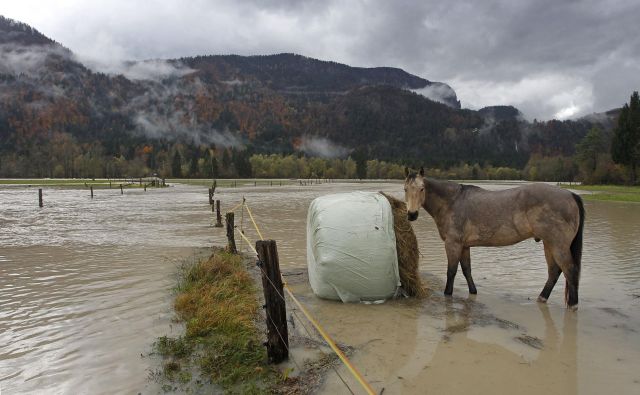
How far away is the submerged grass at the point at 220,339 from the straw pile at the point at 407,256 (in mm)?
2760

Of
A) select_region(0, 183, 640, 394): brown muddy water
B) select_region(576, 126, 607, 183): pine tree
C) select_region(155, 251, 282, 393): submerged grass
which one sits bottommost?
select_region(0, 183, 640, 394): brown muddy water

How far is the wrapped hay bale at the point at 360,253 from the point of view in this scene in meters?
6.88

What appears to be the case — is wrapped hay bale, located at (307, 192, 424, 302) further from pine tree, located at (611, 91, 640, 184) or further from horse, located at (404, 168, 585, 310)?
pine tree, located at (611, 91, 640, 184)

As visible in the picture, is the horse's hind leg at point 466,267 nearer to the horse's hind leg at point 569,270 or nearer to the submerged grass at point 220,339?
the horse's hind leg at point 569,270

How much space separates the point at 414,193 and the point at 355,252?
1.61 metres

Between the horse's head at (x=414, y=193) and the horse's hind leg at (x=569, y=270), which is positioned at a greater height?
the horse's head at (x=414, y=193)

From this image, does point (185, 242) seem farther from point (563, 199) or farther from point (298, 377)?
point (563, 199)

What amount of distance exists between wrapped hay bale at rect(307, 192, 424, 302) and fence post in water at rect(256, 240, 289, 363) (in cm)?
188

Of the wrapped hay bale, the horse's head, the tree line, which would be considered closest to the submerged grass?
the wrapped hay bale

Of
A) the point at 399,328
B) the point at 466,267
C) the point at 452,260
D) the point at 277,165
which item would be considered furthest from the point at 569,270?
the point at 277,165

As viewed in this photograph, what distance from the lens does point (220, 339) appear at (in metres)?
5.46

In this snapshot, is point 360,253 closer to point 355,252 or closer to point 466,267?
point 355,252

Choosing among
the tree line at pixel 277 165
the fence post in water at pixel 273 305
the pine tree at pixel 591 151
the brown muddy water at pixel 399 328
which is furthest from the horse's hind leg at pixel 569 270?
the pine tree at pixel 591 151

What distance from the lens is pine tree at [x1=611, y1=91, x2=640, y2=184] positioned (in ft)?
192
